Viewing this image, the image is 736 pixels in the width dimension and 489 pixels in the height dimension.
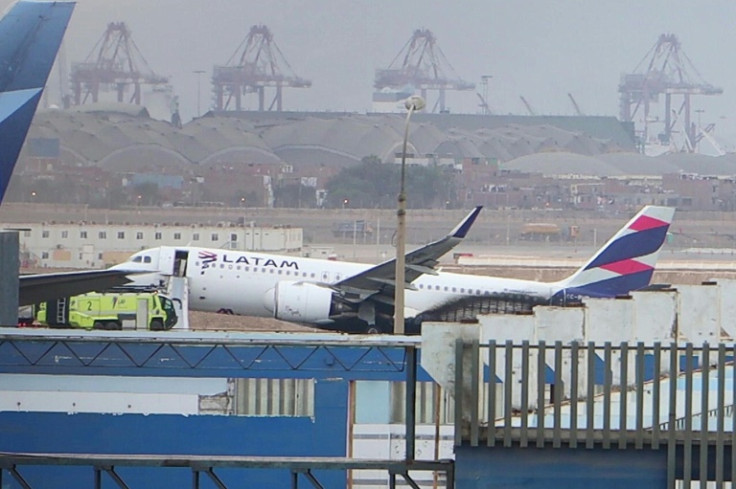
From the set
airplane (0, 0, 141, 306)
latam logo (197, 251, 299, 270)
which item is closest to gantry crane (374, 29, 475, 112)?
latam logo (197, 251, 299, 270)

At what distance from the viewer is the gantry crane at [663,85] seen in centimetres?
12288

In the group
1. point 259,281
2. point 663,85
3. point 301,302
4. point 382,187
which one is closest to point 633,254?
point 301,302

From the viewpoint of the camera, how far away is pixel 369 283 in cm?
2720

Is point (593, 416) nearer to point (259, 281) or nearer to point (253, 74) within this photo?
point (259, 281)

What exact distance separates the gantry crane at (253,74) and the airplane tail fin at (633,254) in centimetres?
6864

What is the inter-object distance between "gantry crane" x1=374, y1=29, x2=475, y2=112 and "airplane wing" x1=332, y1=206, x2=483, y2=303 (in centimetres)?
7812

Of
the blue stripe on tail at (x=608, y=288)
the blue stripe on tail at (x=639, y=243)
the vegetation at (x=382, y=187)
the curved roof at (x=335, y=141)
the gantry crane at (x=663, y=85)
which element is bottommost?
the blue stripe on tail at (x=608, y=288)

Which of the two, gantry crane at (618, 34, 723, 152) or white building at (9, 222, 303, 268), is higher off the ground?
gantry crane at (618, 34, 723, 152)

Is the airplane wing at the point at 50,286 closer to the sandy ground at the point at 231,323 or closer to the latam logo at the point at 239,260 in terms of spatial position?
the latam logo at the point at 239,260

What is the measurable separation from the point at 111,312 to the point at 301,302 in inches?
119

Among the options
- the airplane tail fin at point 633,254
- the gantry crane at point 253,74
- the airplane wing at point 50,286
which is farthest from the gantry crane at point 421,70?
the airplane wing at point 50,286

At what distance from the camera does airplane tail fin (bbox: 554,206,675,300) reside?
90.1ft

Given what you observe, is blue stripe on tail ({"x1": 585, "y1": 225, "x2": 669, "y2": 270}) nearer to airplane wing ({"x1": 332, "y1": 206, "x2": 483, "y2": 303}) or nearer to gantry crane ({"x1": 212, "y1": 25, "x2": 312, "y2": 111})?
airplane wing ({"x1": 332, "y1": 206, "x2": 483, "y2": 303})

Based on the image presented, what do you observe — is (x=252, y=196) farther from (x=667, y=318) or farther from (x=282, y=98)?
(x=667, y=318)
